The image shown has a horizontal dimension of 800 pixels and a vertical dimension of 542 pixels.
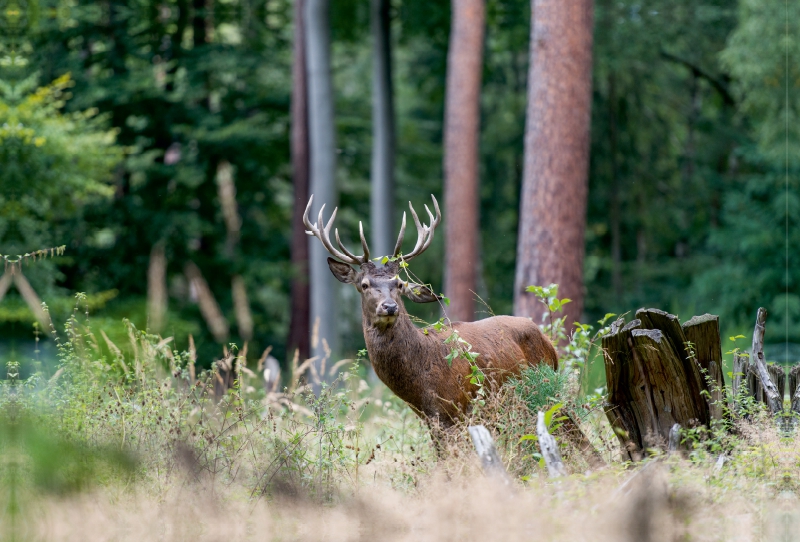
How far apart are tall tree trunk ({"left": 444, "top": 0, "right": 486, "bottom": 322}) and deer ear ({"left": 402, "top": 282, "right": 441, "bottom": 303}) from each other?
26.0ft

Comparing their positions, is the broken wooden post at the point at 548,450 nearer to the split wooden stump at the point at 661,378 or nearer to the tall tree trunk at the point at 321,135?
the split wooden stump at the point at 661,378

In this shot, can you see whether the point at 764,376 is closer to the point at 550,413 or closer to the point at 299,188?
the point at 550,413

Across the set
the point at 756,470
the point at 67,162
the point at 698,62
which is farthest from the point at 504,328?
the point at 698,62

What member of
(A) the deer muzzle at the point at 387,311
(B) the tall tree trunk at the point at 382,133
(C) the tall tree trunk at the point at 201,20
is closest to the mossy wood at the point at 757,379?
(A) the deer muzzle at the point at 387,311

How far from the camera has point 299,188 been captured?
15875 mm

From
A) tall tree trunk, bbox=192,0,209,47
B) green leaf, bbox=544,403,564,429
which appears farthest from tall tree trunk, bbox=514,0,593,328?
tall tree trunk, bbox=192,0,209,47

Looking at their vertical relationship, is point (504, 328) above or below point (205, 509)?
above

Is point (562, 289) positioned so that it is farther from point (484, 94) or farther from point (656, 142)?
point (484, 94)

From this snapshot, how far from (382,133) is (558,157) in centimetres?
736

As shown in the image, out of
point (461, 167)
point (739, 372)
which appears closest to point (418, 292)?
point (739, 372)

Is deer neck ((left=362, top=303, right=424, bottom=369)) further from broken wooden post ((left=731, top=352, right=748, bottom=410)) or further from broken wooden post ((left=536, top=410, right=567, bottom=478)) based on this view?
broken wooden post ((left=731, top=352, right=748, bottom=410))

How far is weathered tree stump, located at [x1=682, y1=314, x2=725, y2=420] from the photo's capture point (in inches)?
222

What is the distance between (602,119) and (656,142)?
141 cm

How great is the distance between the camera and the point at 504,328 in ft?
20.9
